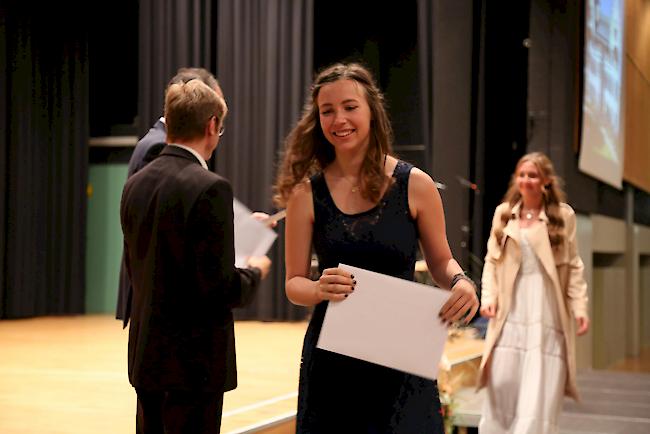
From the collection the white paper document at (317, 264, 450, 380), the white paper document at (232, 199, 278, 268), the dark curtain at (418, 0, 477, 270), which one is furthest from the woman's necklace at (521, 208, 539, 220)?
the dark curtain at (418, 0, 477, 270)

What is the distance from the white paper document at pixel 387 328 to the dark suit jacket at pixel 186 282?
1.10 ft

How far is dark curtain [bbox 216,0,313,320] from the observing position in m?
8.68

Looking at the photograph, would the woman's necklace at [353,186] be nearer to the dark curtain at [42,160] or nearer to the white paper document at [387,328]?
the white paper document at [387,328]

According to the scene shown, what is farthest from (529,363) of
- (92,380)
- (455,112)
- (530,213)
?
(455,112)

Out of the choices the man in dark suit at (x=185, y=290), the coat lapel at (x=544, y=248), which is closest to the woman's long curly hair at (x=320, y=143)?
the man in dark suit at (x=185, y=290)

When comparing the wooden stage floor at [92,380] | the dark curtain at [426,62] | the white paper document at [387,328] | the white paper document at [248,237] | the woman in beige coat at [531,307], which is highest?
the dark curtain at [426,62]

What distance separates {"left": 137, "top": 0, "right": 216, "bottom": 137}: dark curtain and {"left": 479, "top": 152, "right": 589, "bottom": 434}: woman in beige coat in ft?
15.4

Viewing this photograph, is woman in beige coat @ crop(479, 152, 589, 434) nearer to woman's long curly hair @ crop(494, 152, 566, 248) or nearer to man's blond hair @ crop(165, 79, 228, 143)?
woman's long curly hair @ crop(494, 152, 566, 248)

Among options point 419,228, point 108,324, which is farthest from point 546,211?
point 108,324

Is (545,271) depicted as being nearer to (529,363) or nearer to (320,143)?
(529,363)

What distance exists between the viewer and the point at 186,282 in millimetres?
2166

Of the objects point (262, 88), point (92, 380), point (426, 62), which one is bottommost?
point (92, 380)

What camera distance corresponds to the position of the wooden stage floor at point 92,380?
12.8 ft

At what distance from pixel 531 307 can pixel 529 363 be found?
0.28 m
